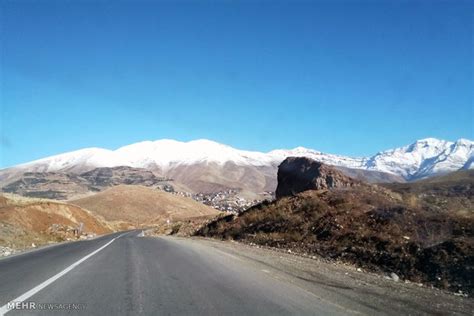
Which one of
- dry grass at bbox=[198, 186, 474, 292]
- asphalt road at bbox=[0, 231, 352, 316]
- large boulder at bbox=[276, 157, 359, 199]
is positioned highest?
large boulder at bbox=[276, 157, 359, 199]

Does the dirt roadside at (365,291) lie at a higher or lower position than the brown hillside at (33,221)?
higher

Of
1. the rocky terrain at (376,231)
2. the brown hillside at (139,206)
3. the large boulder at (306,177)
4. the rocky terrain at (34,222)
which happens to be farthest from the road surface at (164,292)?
the brown hillside at (139,206)

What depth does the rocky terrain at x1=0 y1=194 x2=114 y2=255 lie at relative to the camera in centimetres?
4009

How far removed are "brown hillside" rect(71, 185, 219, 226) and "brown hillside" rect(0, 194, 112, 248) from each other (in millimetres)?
64083

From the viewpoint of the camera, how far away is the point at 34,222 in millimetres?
57156

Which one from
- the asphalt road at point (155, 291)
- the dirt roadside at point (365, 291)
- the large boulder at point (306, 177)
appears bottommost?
the asphalt road at point (155, 291)

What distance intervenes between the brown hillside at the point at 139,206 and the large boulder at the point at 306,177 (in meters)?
103

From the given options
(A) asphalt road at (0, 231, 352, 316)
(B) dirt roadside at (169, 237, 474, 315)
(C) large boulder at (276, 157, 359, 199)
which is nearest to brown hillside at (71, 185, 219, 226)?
(C) large boulder at (276, 157, 359, 199)

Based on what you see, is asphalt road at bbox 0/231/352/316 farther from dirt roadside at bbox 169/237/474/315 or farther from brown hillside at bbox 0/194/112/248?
brown hillside at bbox 0/194/112/248

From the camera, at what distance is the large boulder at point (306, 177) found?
34.5 m

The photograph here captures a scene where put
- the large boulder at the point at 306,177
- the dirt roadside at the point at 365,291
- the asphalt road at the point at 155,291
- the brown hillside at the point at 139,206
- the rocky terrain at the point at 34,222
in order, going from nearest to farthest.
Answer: the asphalt road at the point at 155,291 < the dirt roadside at the point at 365,291 < the large boulder at the point at 306,177 < the rocky terrain at the point at 34,222 < the brown hillside at the point at 139,206

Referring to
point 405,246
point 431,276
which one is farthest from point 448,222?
point 431,276

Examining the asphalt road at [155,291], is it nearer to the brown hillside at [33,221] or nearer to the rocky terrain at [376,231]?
the rocky terrain at [376,231]

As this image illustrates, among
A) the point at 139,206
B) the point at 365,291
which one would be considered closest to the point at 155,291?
the point at 365,291
